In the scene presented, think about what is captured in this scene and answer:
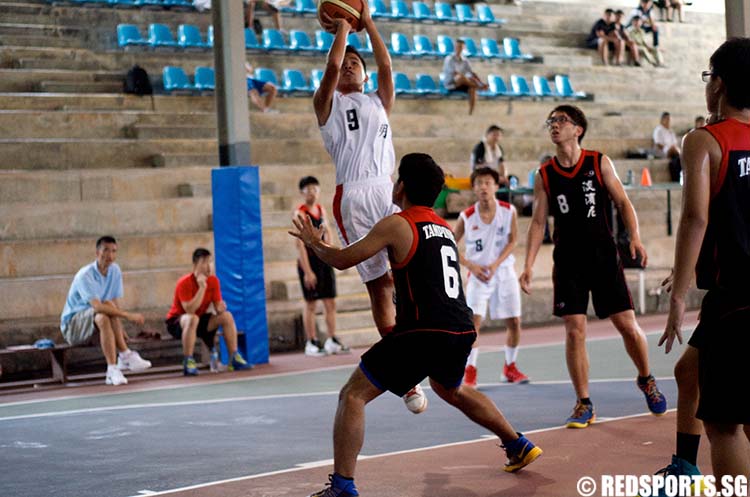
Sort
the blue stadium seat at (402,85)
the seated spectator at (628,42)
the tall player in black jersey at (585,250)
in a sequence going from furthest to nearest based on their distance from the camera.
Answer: the seated spectator at (628,42) → the blue stadium seat at (402,85) → the tall player in black jersey at (585,250)

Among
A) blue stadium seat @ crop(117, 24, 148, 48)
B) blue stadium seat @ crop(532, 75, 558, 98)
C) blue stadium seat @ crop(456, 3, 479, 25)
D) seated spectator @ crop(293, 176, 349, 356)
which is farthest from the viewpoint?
blue stadium seat @ crop(456, 3, 479, 25)

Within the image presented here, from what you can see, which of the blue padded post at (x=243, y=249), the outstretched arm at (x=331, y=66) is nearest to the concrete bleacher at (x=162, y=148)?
the blue padded post at (x=243, y=249)

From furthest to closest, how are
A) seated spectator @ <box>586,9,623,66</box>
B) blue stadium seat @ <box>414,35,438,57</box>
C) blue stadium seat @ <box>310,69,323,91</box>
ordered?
1. seated spectator @ <box>586,9,623,66</box>
2. blue stadium seat @ <box>414,35,438,57</box>
3. blue stadium seat @ <box>310,69,323,91</box>

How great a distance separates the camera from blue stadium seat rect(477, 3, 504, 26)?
24.0 metres

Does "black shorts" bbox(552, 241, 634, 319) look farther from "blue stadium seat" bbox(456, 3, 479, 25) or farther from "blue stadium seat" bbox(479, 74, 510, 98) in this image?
"blue stadium seat" bbox(456, 3, 479, 25)

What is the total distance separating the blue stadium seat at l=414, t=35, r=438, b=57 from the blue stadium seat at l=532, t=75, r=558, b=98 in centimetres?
201

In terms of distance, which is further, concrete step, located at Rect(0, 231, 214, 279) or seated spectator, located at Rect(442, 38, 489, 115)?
seated spectator, located at Rect(442, 38, 489, 115)

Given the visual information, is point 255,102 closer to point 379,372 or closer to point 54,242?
point 54,242

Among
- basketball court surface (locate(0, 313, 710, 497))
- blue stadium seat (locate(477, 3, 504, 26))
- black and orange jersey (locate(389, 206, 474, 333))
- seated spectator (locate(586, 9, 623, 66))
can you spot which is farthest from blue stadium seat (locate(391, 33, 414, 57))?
black and orange jersey (locate(389, 206, 474, 333))

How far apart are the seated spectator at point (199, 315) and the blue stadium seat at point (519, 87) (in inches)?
432

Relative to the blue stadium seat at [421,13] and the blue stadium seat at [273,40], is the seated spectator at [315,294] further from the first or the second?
the blue stadium seat at [421,13]

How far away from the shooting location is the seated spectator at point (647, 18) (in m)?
25.7

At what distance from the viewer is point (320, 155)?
59.1 feet

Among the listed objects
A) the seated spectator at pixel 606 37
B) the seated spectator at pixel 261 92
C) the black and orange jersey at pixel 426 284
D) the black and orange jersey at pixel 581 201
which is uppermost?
the seated spectator at pixel 606 37
